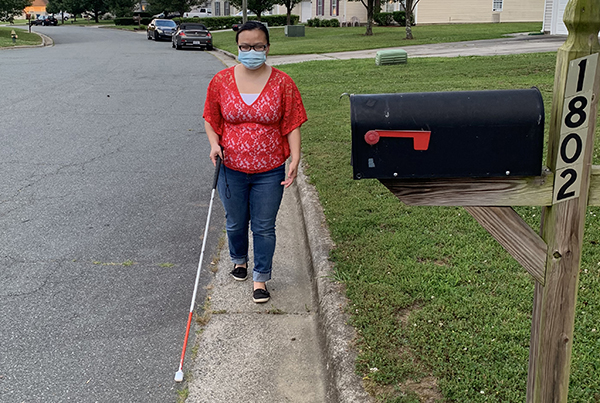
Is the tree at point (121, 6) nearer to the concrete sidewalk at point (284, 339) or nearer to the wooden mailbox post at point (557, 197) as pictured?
the concrete sidewalk at point (284, 339)

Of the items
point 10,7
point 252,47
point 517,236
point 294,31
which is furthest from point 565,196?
point 10,7

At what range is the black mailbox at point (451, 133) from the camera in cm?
210

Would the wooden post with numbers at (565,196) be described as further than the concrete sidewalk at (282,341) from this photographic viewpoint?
No

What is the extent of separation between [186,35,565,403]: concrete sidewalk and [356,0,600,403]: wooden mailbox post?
98 centimetres

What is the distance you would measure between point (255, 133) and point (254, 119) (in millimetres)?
93

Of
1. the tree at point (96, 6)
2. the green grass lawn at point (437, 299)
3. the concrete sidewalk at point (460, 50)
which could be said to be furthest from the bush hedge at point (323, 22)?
the green grass lawn at point (437, 299)

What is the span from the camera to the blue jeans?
161 inches

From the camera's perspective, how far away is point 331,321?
12.2 feet

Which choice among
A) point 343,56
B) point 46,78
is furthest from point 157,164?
point 343,56

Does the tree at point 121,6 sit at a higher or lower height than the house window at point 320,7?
higher

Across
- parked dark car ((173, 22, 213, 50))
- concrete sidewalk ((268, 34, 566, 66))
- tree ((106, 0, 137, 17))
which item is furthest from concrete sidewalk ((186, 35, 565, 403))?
tree ((106, 0, 137, 17))

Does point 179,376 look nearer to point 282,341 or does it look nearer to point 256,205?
point 282,341

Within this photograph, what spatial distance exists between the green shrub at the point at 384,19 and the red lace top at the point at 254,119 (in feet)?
155

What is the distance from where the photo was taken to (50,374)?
3424 mm
